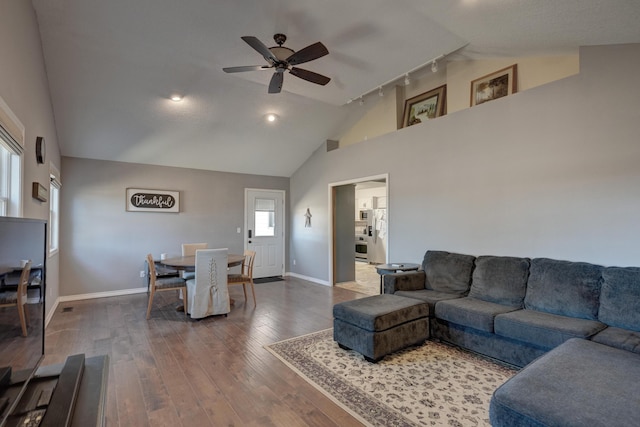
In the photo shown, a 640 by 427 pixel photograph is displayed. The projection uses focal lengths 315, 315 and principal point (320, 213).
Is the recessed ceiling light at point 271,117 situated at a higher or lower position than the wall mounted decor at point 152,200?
higher

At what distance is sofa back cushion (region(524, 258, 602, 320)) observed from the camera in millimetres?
2746

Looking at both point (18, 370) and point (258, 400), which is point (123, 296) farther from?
point (18, 370)

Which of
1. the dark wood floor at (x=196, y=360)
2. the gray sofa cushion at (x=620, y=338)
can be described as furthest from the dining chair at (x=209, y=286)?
the gray sofa cushion at (x=620, y=338)

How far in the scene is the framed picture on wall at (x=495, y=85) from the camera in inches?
Result: 148

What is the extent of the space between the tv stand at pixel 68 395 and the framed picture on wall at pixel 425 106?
4.77 m

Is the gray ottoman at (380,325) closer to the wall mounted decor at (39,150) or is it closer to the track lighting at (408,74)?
the track lighting at (408,74)

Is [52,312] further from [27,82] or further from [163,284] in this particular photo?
[27,82]

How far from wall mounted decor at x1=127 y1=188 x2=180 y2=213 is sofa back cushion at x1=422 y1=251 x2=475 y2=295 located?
470 cm

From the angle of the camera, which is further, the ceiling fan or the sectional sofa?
the ceiling fan

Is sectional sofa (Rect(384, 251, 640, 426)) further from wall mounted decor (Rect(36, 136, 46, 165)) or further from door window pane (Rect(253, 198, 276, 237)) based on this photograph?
door window pane (Rect(253, 198, 276, 237))

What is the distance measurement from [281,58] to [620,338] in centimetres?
378

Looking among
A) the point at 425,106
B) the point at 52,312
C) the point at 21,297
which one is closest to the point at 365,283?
the point at 425,106

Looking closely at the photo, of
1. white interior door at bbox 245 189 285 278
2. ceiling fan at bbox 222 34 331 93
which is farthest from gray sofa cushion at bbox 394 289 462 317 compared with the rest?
white interior door at bbox 245 189 285 278

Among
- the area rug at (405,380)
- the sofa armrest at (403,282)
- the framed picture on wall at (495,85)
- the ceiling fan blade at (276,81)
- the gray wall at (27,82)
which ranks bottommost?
the area rug at (405,380)
